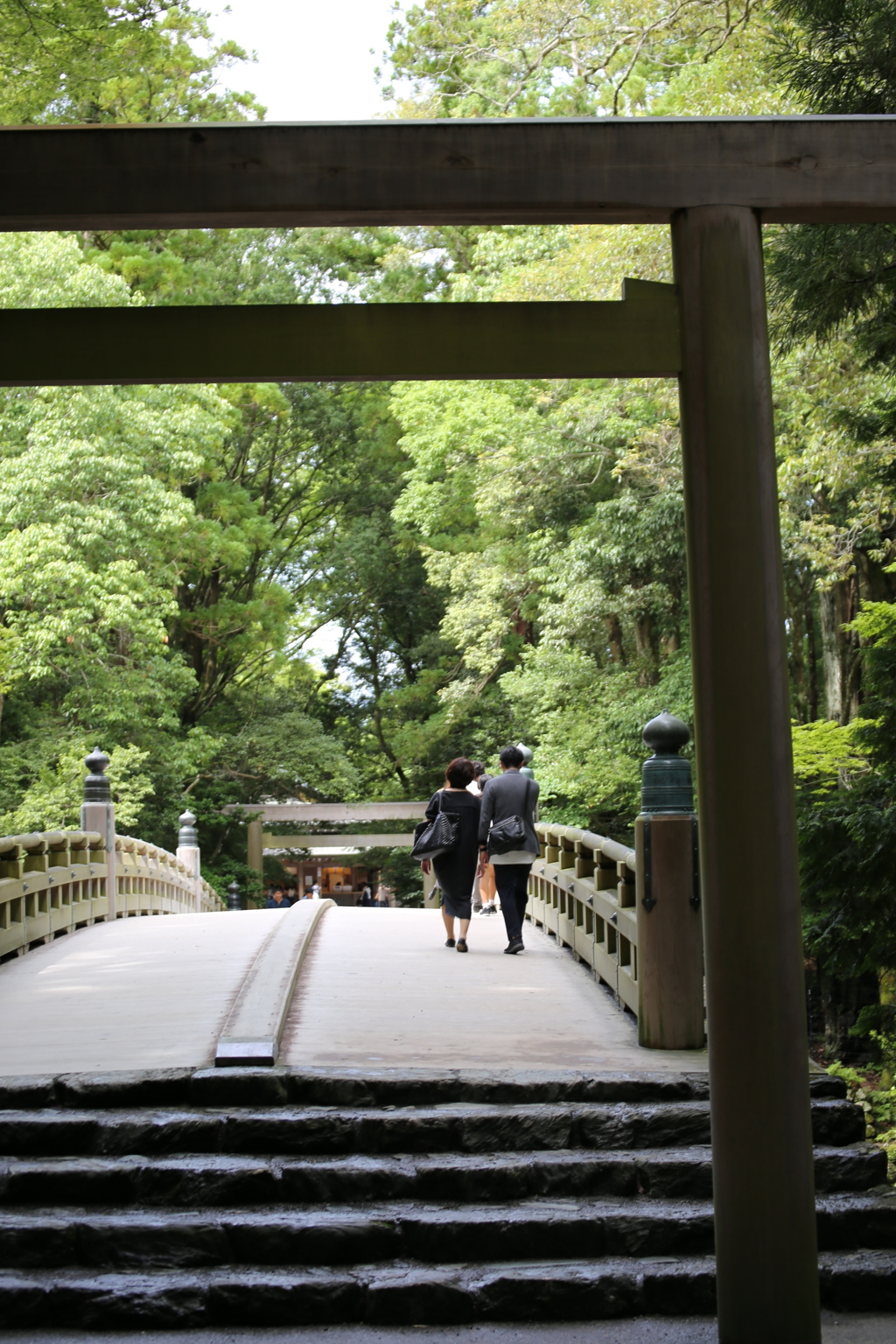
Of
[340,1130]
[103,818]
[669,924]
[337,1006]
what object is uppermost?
[103,818]

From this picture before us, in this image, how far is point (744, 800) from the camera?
325 cm

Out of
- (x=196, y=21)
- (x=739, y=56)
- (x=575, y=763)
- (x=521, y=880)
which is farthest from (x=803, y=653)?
(x=196, y=21)

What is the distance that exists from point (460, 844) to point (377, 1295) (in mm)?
4422

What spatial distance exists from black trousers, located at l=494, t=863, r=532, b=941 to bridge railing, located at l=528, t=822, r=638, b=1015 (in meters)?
0.33

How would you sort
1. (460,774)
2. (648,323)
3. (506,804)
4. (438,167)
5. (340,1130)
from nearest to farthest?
(438,167), (648,323), (340,1130), (506,804), (460,774)

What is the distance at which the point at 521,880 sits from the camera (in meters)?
7.98

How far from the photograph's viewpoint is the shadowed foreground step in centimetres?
366

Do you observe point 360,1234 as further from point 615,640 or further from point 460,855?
point 615,640

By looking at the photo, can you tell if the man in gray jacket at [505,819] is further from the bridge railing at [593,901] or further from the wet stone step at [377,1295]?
the wet stone step at [377,1295]

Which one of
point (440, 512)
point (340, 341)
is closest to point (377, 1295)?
point (340, 341)

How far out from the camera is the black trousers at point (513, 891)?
7.84m

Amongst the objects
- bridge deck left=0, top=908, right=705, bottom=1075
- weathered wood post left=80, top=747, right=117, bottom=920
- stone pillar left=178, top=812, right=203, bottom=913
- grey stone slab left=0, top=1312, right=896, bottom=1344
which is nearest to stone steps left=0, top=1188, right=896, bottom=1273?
grey stone slab left=0, top=1312, right=896, bottom=1344

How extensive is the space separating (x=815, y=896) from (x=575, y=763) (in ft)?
38.8

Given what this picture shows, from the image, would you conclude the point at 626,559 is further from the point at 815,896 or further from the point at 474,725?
the point at 815,896
